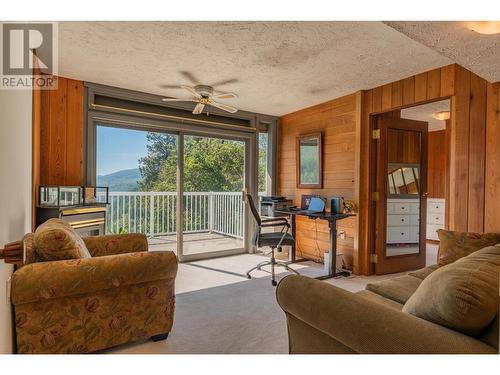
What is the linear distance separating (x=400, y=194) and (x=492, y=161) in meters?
1.44

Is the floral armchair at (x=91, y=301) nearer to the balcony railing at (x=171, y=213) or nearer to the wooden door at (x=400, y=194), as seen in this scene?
the balcony railing at (x=171, y=213)

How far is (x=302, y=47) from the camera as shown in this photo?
2.44 m

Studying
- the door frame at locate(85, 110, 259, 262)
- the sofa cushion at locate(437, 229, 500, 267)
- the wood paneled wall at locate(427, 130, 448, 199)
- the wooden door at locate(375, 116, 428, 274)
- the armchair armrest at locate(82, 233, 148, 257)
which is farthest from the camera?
the wood paneled wall at locate(427, 130, 448, 199)

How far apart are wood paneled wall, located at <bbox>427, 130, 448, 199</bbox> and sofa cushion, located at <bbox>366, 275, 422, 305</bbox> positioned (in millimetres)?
4564

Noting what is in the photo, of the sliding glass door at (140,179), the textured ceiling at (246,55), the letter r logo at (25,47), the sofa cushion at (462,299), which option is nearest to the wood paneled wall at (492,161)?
the textured ceiling at (246,55)

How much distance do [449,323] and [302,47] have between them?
2.26 meters

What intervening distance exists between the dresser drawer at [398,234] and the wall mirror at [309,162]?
1125 mm

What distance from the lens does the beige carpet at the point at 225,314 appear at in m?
1.88

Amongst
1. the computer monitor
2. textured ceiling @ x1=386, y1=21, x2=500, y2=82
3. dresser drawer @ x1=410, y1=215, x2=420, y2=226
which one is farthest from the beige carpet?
textured ceiling @ x1=386, y1=21, x2=500, y2=82

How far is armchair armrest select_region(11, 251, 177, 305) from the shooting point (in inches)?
58.7

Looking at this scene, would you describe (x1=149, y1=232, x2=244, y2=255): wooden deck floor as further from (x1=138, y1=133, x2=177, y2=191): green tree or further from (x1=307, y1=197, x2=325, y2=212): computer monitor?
(x1=307, y1=197, x2=325, y2=212): computer monitor
